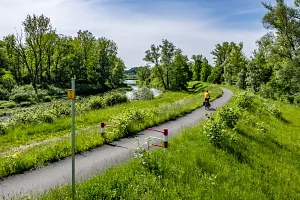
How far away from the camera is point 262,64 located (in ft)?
174

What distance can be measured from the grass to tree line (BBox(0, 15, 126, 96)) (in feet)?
141

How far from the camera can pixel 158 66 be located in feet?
237

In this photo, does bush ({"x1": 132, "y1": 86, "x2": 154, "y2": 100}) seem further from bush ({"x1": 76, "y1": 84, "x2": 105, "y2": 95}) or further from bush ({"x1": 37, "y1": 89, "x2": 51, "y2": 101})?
bush ({"x1": 76, "y1": 84, "x2": 105, "y2": 95})

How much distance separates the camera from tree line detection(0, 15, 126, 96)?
166 feet

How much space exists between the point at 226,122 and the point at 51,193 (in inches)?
396

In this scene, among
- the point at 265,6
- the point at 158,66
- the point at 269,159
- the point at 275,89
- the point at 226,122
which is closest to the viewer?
the point at 269,159

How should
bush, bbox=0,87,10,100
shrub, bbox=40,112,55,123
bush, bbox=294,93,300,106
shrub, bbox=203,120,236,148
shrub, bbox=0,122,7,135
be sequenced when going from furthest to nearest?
bush, bbox=0,87,10,100 → bush, bbox=294,93,300,106 → shrub, bbox=40,112,55,123 → shrub, bbox=0,122,7,135 → shrub, bbox=203,120,236,148

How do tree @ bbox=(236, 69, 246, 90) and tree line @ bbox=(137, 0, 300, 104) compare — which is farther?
tree @ bbox=(236, 69, 246, 90)

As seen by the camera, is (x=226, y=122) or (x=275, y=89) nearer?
(x=226, y=122)

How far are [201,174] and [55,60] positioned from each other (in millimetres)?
61911

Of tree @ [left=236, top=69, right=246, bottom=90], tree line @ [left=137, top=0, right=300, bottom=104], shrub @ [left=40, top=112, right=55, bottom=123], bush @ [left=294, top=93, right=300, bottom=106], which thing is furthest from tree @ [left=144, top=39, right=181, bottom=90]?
shrub @ [left=40, top=112, right=55, bottom=123]

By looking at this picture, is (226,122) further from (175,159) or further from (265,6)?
(265,6)

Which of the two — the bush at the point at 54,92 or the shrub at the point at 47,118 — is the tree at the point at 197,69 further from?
the shrub at the point at 47,118

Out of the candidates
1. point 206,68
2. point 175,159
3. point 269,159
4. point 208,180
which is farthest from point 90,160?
point 206,68
